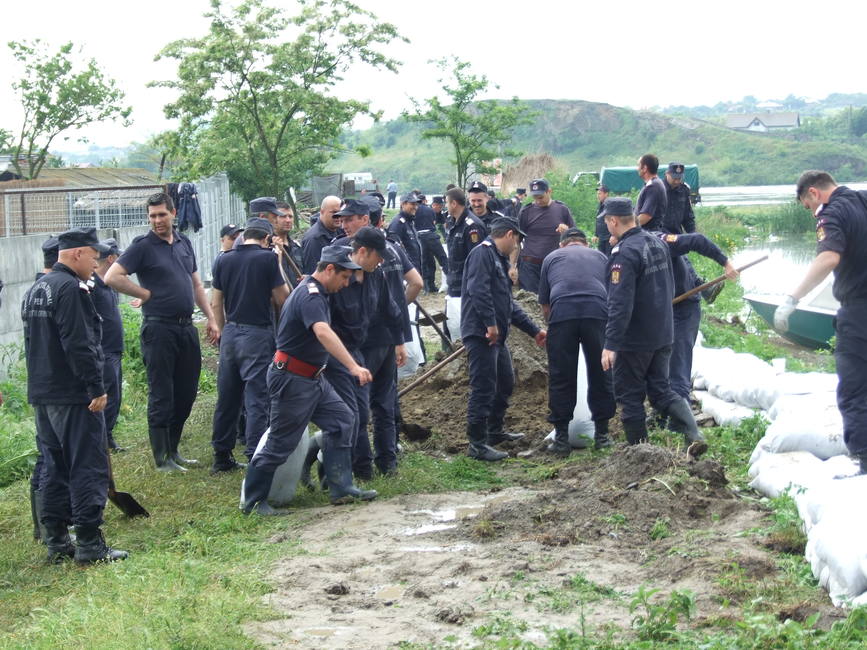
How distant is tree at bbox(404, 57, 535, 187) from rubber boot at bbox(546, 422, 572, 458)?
2891cm

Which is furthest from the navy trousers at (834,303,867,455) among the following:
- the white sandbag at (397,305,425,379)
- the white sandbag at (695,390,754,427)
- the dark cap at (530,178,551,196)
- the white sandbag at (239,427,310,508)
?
the dark cap at (530,178,551,196)

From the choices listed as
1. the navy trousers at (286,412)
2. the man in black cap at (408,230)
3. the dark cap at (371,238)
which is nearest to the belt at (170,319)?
the navy trousers at (286,412)

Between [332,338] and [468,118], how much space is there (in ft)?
107

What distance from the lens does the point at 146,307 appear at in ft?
26.1

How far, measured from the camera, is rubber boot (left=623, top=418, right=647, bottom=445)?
7.56m

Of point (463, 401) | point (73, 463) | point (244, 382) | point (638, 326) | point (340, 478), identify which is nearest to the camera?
point (73, 463)

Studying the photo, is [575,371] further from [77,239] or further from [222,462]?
[77,239]

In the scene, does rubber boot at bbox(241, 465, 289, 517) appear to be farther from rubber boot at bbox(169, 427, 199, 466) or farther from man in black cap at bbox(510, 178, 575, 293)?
man in black cap at bbox(510, 178, 575, 293)

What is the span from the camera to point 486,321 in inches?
315

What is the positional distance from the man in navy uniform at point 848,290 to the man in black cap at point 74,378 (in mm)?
3902

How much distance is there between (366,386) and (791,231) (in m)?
28.5

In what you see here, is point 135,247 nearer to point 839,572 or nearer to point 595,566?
point 595,566

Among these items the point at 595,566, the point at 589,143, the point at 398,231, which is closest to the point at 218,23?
the point at 398,231

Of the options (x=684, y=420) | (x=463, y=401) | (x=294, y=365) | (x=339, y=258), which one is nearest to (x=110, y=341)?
(x=294, y=365)
